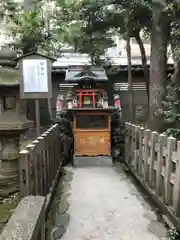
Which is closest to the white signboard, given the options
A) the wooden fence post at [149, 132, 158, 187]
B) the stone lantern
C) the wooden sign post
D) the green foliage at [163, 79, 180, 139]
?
the wooden sign post

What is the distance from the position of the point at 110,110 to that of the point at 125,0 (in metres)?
3.01

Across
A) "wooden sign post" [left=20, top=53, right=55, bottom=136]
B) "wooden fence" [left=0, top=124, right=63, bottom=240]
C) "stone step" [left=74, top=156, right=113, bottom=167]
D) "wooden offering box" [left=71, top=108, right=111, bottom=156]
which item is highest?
"wooden sign post" [left=20, top=53, right=55, bottom=136]

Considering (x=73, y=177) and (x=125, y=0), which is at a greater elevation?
(x=125, y=0)

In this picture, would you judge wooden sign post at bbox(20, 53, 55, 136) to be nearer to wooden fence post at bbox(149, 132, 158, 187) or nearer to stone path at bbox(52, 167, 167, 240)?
stone path at bbox(52, 167, 167, 240)

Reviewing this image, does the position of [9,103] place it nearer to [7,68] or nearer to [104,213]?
[7,68]

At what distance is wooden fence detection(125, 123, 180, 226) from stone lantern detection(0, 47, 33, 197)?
2.09 m

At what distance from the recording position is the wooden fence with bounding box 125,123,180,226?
364 cm

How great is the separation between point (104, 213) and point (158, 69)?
405 cm

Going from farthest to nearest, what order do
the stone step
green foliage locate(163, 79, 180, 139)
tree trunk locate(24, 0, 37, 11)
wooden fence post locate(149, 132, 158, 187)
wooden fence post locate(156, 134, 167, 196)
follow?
the stone step < green foliage locate(163, 79, 180, 139) < wooden fence post locate(149, 132, 158, 187) < wooden fence post locate(156, 134, 167, 196) < tree trunk locate(24, 0, 37, 11)

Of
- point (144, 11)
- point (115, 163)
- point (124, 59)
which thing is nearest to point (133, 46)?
point (124, 59)

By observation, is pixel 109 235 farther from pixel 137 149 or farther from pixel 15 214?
pixel 137 149

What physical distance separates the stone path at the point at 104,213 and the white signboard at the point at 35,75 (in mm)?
1995

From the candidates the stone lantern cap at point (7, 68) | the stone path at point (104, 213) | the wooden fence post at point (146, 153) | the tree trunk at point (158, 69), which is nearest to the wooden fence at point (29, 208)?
the stone path at point (104, 213)

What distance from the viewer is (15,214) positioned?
1.88 meters
